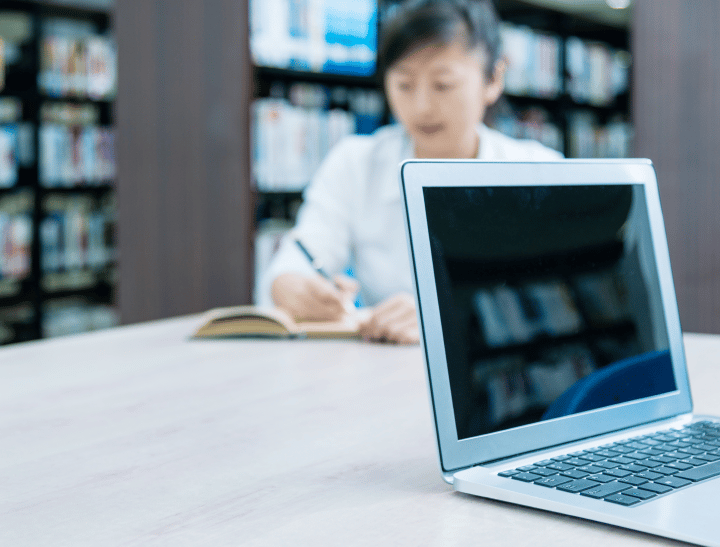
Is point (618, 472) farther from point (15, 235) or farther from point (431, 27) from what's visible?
point (15, 235)

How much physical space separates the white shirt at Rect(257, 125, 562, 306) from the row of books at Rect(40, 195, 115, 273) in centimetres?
213

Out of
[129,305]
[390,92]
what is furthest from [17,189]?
[390,92]

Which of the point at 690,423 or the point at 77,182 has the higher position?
the point at 77,182

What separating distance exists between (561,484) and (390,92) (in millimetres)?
1408

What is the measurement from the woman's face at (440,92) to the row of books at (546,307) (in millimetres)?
1147

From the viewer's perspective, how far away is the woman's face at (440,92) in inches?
67.1

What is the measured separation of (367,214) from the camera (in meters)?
1.94

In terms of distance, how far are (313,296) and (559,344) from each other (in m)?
0.79

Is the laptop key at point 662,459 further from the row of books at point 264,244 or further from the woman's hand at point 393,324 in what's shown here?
the row of books at point 264,244

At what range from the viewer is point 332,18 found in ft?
7.95

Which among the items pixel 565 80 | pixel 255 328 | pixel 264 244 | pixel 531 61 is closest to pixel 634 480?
pixel 255 328

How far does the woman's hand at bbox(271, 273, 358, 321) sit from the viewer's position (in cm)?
135

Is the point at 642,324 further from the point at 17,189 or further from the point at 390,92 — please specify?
the point at 17,189

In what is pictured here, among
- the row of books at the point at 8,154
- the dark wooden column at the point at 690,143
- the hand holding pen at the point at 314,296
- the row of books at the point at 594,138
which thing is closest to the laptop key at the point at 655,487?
the hand holding pen at the point at 314,296
